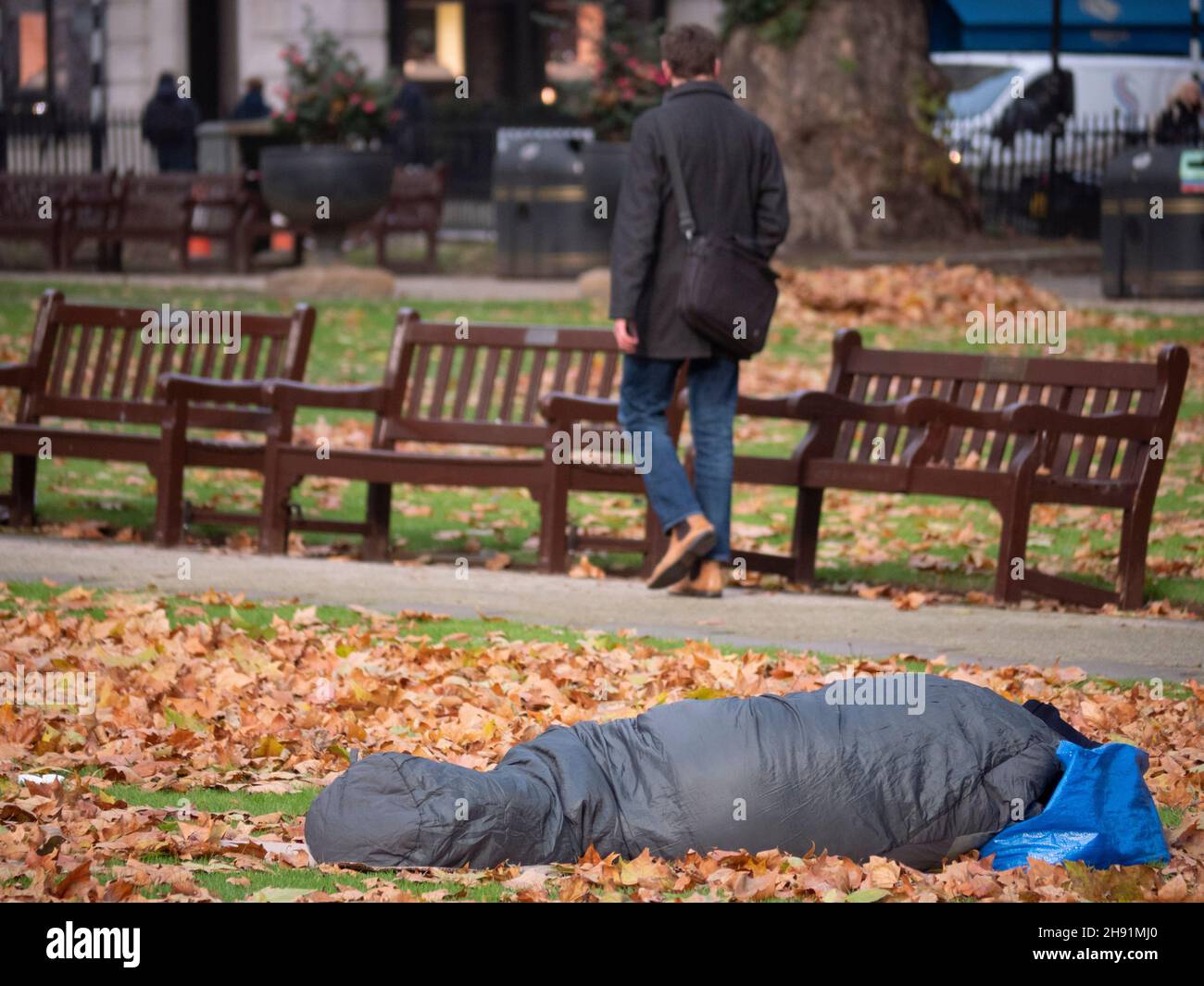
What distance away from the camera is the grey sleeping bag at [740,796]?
14.7 ft

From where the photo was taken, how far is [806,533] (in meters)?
8.38

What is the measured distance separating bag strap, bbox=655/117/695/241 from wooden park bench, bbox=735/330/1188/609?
1043 millimetres

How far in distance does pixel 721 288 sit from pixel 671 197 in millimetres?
454

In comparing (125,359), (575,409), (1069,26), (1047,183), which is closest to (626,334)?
(575,409)

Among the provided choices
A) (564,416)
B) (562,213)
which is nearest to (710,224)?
(564,416)

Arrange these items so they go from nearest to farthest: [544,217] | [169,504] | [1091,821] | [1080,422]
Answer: [1091,821] < [1080,422] < [169,504] < [544,217]

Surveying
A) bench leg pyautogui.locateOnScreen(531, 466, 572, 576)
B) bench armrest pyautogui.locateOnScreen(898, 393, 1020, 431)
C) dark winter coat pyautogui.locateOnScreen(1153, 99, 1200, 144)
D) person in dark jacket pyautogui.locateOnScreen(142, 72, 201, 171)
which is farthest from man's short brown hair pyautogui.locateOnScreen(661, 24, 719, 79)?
person in dark jacket pyautogui.locateOnScreen(142, 72, 201, 171)

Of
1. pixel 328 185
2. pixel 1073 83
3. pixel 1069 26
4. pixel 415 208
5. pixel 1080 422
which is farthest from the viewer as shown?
pixel 1069 26

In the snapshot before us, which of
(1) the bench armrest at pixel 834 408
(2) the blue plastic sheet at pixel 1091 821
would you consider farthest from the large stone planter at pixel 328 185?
(2) the blue plastic sheet at pixel 1091 821

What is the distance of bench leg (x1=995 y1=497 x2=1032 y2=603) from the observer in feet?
25.6

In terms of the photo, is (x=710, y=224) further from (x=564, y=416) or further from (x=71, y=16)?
(x=71, y=16)

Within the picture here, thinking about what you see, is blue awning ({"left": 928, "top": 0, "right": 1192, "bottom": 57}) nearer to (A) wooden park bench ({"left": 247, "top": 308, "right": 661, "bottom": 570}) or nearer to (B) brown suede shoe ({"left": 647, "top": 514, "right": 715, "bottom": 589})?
(A) wooden park bench ({"left": 247, "top": 308, "right": 661, "bottom": 570})

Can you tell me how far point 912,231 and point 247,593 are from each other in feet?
48.9

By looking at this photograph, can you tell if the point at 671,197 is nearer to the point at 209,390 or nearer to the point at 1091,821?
the point at 209,390
